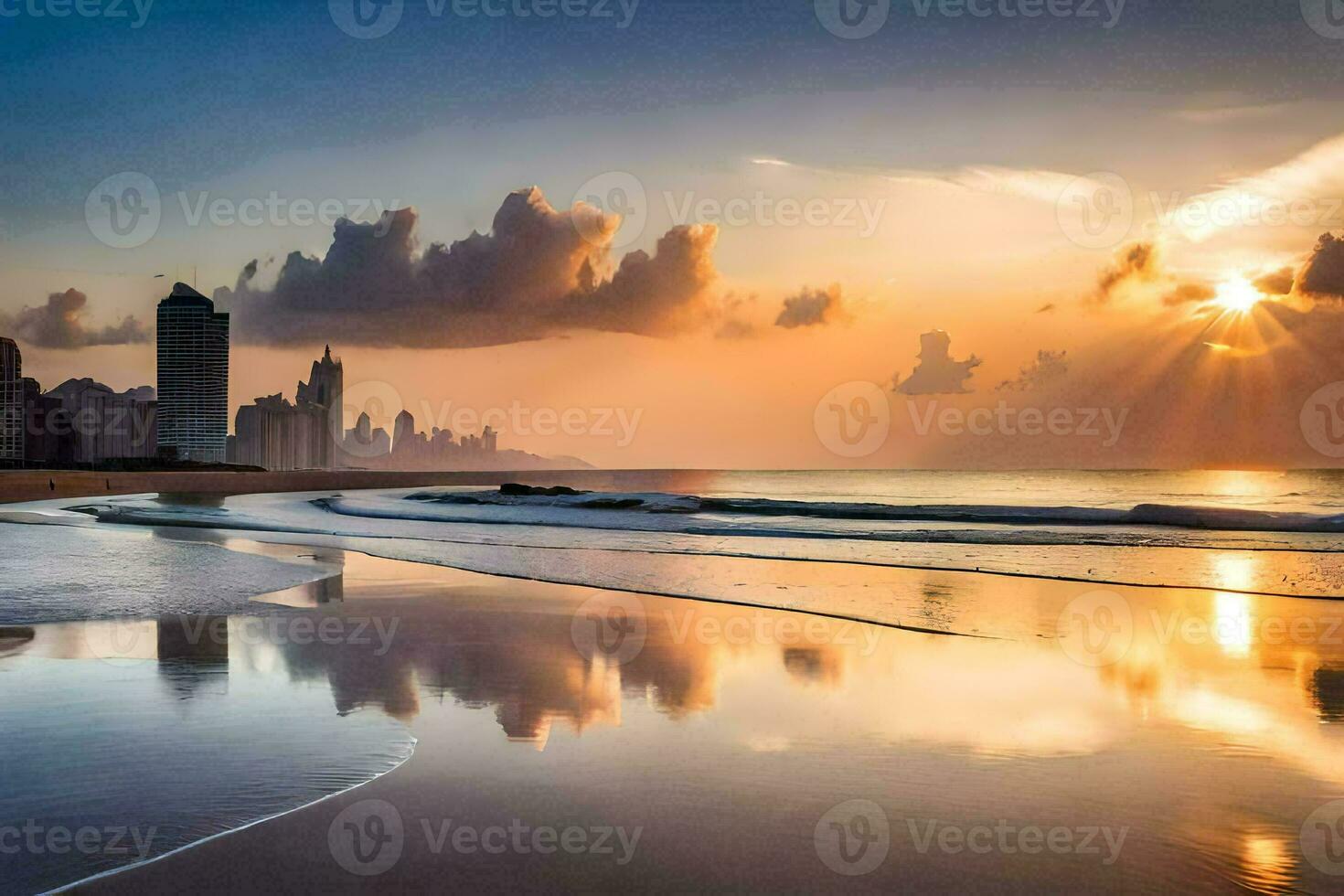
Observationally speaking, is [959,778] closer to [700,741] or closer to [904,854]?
[904,854]

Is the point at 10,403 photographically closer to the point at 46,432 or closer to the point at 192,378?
the point at 46,432

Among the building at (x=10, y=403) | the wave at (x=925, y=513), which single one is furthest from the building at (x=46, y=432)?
the wave at (x=925, y=513)

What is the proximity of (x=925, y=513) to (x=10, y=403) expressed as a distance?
96508mm

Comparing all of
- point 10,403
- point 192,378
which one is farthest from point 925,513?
point 192,378

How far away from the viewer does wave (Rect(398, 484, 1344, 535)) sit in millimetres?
27734

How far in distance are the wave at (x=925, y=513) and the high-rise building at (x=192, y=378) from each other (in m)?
107

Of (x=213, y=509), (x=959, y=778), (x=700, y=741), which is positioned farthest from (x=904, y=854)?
(x=213, y=509)

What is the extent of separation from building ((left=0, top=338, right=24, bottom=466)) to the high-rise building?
29789mm

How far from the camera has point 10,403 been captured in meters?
88.8

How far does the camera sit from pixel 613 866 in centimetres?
351

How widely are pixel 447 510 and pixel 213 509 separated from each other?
29.6ft

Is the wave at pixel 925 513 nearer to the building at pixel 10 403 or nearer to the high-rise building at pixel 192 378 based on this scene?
the building at pixel 10 403

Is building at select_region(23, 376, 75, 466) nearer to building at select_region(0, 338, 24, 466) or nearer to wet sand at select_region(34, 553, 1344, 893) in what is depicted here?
building at select_region(0, 338, 24, 466)

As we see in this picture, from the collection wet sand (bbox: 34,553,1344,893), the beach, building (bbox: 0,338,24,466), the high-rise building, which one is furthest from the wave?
the high-rise building
